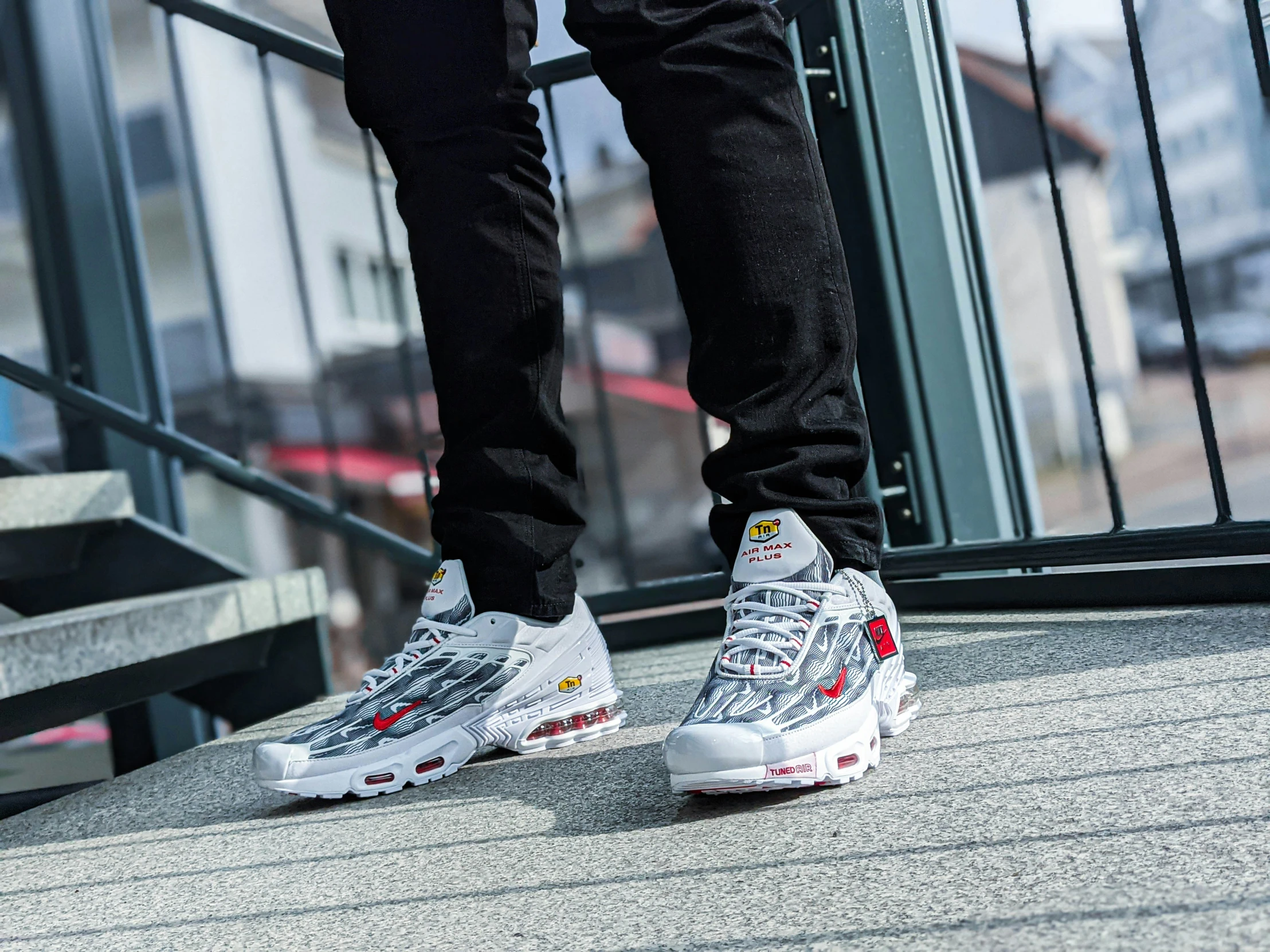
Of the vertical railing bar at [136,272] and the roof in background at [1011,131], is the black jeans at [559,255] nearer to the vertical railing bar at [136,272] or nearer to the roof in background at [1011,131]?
the vertical railing bar at [136,272]

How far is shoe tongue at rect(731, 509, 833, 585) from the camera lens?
858mm

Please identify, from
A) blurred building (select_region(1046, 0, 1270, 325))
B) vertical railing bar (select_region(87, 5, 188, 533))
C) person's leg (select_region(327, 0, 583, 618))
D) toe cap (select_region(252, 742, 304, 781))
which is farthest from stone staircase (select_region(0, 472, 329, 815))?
blurred building (select_region(1046, 0, 1270, 325))

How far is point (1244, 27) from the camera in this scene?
3.81 feet

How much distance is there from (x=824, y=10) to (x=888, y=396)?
56 cm

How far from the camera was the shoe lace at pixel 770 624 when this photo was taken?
819 millimetres

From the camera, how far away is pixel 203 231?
6.01ft

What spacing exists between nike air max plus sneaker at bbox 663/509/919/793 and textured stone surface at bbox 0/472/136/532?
1.09 meters

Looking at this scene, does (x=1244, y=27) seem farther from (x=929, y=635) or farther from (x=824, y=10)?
(x=929, y=635)

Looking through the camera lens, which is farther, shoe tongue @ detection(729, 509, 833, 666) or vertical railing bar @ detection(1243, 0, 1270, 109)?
vertical railing bar @ detection(1243, 0, 1270, 109)

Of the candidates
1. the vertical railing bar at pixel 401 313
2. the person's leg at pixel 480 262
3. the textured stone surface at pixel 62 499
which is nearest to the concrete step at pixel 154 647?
the textured stone surface at pixel 62 499

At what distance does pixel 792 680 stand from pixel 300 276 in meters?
1.32

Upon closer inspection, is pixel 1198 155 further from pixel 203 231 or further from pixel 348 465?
pixel 203 231

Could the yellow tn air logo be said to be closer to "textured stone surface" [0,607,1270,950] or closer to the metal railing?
"textured stone surface" [0,607,1270,950]

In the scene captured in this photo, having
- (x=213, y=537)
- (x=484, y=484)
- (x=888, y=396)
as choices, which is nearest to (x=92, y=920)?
(x=484, y=484)
